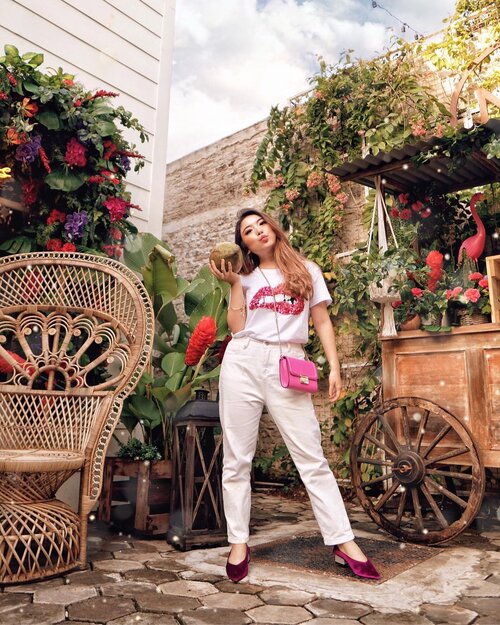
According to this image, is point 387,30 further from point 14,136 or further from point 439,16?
point 14,136

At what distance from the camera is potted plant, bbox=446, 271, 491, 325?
321 cm

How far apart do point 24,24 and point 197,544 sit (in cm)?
378

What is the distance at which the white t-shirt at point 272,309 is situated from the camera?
8.27 ft

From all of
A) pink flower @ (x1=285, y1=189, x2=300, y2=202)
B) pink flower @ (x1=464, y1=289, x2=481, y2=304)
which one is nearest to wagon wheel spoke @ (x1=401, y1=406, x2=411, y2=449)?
pink flower @ (x1=464, y1=289, x2=481, y2=304)

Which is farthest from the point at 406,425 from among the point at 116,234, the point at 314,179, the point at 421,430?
the point at 314,179

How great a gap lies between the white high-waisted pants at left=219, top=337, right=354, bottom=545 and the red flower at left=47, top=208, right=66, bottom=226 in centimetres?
179

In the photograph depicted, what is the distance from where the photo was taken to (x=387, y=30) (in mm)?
5461

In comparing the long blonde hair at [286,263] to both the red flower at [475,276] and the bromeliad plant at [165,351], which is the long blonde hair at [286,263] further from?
the red flower at [475,276]

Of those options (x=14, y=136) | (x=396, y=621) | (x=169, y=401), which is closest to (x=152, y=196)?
(x=14, y=136)

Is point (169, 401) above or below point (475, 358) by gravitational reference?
below

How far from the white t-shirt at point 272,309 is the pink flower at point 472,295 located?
1.07 m

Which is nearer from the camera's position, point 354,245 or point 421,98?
point 421,98

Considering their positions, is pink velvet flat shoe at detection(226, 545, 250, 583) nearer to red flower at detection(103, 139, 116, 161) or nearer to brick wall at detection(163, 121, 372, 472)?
red flower at detection(103, 139, 116, 161)

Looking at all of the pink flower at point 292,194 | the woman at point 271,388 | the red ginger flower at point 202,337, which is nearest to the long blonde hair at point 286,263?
the woman at point 271,388
